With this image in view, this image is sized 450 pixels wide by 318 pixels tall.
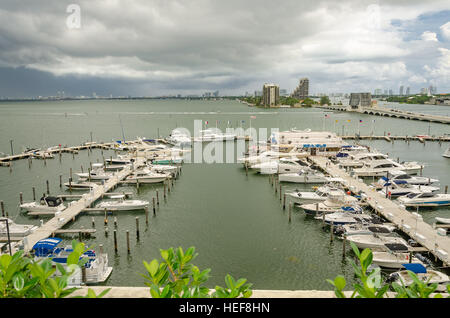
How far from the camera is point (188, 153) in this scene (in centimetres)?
6150

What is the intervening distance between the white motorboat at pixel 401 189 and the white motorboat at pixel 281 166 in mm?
10712

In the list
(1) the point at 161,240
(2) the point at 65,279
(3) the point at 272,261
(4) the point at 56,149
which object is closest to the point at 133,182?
(1) the point at 161,240

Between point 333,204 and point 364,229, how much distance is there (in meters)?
5.89

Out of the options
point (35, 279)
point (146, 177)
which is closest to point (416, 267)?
point (35, 279)

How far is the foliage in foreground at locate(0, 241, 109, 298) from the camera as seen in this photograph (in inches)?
165

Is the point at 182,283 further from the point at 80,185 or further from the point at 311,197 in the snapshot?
the point at 80,185

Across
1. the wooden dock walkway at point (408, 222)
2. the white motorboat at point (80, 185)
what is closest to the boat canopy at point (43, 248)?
the white motorboat at point (80, 185)

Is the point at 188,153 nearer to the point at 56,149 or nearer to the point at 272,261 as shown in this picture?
the point at 56,149

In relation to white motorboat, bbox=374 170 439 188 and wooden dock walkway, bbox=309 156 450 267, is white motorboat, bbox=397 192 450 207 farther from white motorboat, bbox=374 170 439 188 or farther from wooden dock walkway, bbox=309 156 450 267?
white motorboat, bbox=374 170 439 188

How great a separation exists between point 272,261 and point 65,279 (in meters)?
19.1

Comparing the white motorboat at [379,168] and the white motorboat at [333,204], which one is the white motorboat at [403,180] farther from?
the white motorboat at [333,204]

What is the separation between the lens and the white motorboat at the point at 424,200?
3039 cm

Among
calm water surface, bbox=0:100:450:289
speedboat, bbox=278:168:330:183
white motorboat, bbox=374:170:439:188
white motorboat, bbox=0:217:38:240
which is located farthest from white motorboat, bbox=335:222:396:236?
white motorboat, bbox=0:217:38:240
